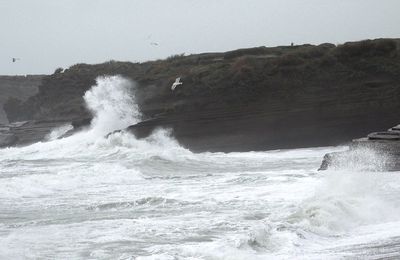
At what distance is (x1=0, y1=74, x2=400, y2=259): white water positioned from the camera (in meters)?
9.60

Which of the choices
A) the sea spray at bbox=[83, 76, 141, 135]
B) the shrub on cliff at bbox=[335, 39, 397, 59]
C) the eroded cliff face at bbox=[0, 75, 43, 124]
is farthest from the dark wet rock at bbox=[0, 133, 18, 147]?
the eroded cliff face at bbox=[0, 75, 43, 124]

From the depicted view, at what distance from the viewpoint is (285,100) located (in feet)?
97.6

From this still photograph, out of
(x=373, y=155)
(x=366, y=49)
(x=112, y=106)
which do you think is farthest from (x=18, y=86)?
(x=373, y=155)

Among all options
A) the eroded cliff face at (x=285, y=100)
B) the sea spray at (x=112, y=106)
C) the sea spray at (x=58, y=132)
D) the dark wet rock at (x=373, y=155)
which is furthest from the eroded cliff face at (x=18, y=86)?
the dark wet rock at (x=373, y=155)

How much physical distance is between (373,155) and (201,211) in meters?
6.61

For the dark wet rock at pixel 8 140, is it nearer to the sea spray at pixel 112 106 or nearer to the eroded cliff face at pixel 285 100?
the sea spray at pixel 112 106

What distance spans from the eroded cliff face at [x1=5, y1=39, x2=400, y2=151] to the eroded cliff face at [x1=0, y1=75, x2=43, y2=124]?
47237 millimetres

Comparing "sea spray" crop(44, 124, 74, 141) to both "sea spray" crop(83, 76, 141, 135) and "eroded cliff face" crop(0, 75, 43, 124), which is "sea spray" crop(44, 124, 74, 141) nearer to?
"sea spray" crop(83, 76, 141, 135)

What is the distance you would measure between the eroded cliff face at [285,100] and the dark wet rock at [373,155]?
9479mm

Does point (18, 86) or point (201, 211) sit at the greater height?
point (18, 86)

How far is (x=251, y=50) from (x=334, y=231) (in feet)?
92.3

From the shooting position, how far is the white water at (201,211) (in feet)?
31.5

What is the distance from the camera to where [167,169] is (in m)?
22.4

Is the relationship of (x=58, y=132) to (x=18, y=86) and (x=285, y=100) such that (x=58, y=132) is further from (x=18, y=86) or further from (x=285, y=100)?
(x=18, y=86)
